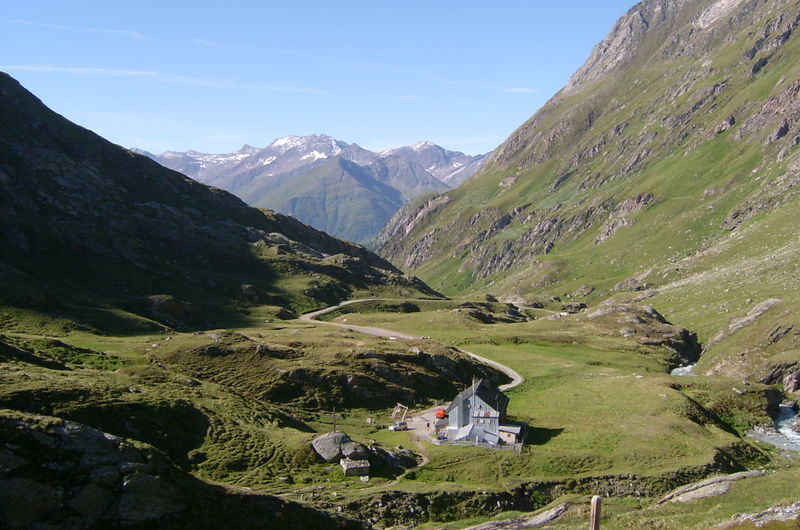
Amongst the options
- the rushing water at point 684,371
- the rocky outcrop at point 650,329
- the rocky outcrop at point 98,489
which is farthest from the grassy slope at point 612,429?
the rocky outcrop at point 98,489

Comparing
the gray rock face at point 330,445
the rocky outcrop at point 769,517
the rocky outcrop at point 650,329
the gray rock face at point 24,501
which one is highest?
the rocky outcrop at point 650,329

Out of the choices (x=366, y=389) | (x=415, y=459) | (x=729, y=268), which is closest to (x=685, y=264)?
(x=729, y=268)

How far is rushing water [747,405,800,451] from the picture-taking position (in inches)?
2680

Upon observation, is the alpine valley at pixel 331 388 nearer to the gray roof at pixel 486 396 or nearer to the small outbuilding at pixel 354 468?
the small outbuilding at pixel 354 468

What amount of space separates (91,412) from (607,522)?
38340 mm

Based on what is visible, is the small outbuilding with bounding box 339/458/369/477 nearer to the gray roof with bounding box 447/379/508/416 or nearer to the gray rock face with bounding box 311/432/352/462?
the gray rock face with bounding box 311/432/352/462

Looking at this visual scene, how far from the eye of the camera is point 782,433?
72625mm

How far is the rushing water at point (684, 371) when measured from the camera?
10996cm

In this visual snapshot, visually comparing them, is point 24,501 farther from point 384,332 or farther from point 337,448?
point 384,332

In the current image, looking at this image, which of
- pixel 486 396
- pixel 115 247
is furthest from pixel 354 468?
pixel 115 247

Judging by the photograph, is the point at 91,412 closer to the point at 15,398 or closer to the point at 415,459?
the point at 15,398

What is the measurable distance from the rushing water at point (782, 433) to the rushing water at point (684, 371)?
28520mm

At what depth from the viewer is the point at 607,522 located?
3647 cm

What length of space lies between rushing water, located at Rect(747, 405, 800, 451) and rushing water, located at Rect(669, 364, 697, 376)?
28.5 metres
